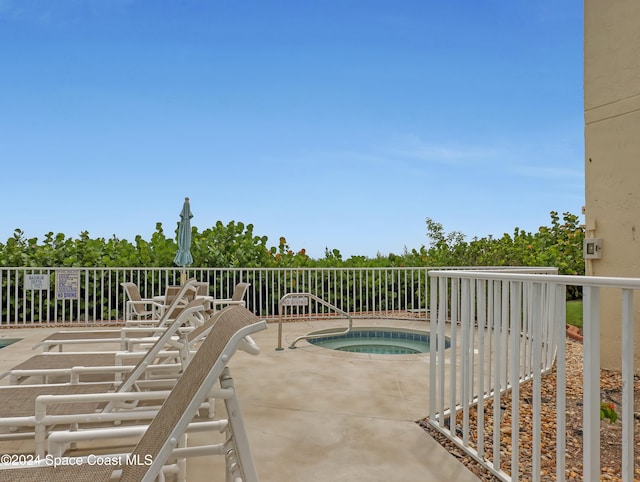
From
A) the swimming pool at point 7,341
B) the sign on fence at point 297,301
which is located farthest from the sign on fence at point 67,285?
the sign on fence at point 297,301

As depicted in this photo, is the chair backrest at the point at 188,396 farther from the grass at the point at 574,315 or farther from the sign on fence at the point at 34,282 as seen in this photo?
the sign on fence at the point at 34,282

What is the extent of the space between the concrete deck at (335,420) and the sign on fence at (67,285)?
369 centimetres

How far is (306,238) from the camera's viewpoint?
1228 cm

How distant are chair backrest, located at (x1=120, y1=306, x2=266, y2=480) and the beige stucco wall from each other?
16.5 ft

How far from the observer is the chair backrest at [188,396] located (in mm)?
1312

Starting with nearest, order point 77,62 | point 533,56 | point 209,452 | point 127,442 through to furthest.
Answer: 1. point 209,452
2. point 127,442
3. point 77,62
4. point 533,56

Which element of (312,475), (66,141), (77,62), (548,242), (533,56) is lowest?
(312,475)

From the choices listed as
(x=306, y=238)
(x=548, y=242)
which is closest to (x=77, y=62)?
(x=306, y=238)

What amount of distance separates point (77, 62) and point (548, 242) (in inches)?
566

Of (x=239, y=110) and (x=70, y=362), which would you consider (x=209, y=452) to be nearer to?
(x=70, y=362)

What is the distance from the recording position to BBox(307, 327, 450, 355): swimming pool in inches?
281

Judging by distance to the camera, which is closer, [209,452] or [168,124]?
[209,452]

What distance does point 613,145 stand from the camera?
5.07 metres

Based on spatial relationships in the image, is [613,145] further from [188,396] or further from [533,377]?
[188,396]
